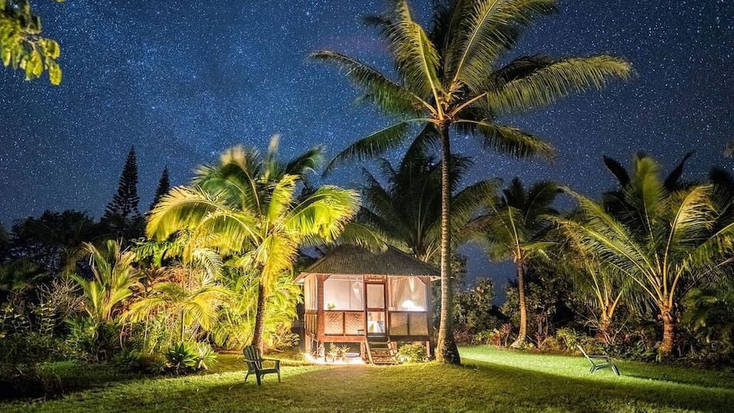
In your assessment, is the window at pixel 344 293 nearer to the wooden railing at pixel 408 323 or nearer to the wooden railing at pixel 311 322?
the wooden railing at pixel 311 322

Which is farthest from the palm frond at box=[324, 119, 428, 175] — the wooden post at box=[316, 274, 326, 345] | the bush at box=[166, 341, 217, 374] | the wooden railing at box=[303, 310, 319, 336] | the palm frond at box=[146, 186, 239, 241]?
the bush at box=[166, 341, 217, 374]

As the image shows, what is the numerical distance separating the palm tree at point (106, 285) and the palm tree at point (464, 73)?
717 centimetres

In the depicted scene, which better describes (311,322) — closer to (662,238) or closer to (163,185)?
(662,238)

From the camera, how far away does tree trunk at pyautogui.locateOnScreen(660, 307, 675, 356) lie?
13982 millimetres

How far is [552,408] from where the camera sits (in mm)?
7758

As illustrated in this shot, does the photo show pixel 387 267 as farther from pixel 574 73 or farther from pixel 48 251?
pixel 48 251

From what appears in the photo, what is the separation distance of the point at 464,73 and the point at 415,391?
712 cm

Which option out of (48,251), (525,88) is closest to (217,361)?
(525,88)

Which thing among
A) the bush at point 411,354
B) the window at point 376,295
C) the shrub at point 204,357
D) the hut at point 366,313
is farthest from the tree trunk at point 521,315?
the shrub at point 204,357

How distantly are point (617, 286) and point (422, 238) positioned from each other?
7392 millimetres

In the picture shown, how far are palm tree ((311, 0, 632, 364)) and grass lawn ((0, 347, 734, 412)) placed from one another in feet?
6.73

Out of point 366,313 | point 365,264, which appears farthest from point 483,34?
point 366,313

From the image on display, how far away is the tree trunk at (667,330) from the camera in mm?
13982

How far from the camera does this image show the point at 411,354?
14.7 meters
